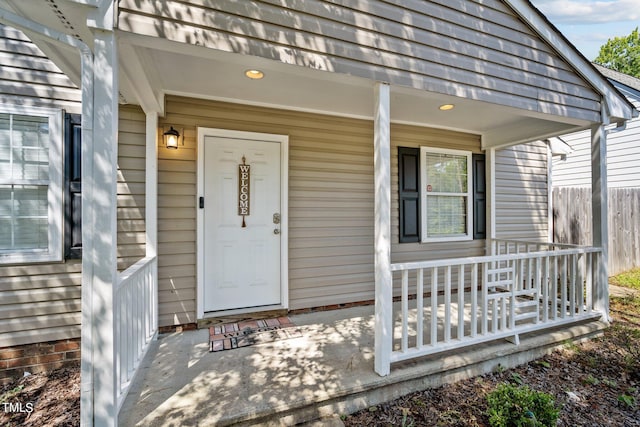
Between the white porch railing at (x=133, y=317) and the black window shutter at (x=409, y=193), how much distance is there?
9.74 ft

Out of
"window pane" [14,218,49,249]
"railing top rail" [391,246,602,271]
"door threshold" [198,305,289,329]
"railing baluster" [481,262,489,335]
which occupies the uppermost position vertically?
"window pane" [14,218,49,249]

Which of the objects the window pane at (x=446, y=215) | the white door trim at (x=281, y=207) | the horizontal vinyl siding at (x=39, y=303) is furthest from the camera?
the window pane at (x=446, y=215)

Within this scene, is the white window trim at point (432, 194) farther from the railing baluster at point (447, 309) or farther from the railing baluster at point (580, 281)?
the railing baluster at point (447, 309)

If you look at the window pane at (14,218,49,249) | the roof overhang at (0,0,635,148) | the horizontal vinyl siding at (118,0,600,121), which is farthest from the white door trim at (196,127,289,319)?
the horizontal vinyl siding at (118,0,600,121)

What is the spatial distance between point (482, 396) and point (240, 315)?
2.35 m

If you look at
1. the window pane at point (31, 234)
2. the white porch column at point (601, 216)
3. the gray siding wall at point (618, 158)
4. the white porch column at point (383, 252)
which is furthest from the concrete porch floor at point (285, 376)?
the gray siding wall at point (618, 158)

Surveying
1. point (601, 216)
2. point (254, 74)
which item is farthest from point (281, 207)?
point (601, 216)

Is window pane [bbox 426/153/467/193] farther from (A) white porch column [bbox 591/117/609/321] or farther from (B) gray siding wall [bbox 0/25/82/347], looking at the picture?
(B) gray siding wall [bbox 0/25/82/347]

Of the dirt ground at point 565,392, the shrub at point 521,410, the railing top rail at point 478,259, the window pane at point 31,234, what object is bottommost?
the dirt ground at point 565,392

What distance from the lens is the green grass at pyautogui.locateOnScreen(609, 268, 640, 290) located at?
5238 millimetres

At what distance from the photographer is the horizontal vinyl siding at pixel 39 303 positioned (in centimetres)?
255

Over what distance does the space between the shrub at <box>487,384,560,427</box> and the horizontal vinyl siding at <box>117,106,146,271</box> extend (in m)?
3.18

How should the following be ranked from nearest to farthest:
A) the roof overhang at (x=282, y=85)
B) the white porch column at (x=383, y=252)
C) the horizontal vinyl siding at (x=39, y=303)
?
1. the roof overhang at (x=282, y=85)
2. the white porch column at (x=383, y=252)
3. the horizontal vinyl siding at (x=39, y=303)

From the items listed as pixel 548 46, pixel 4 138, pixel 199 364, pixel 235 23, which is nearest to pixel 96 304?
pixel 199 364
